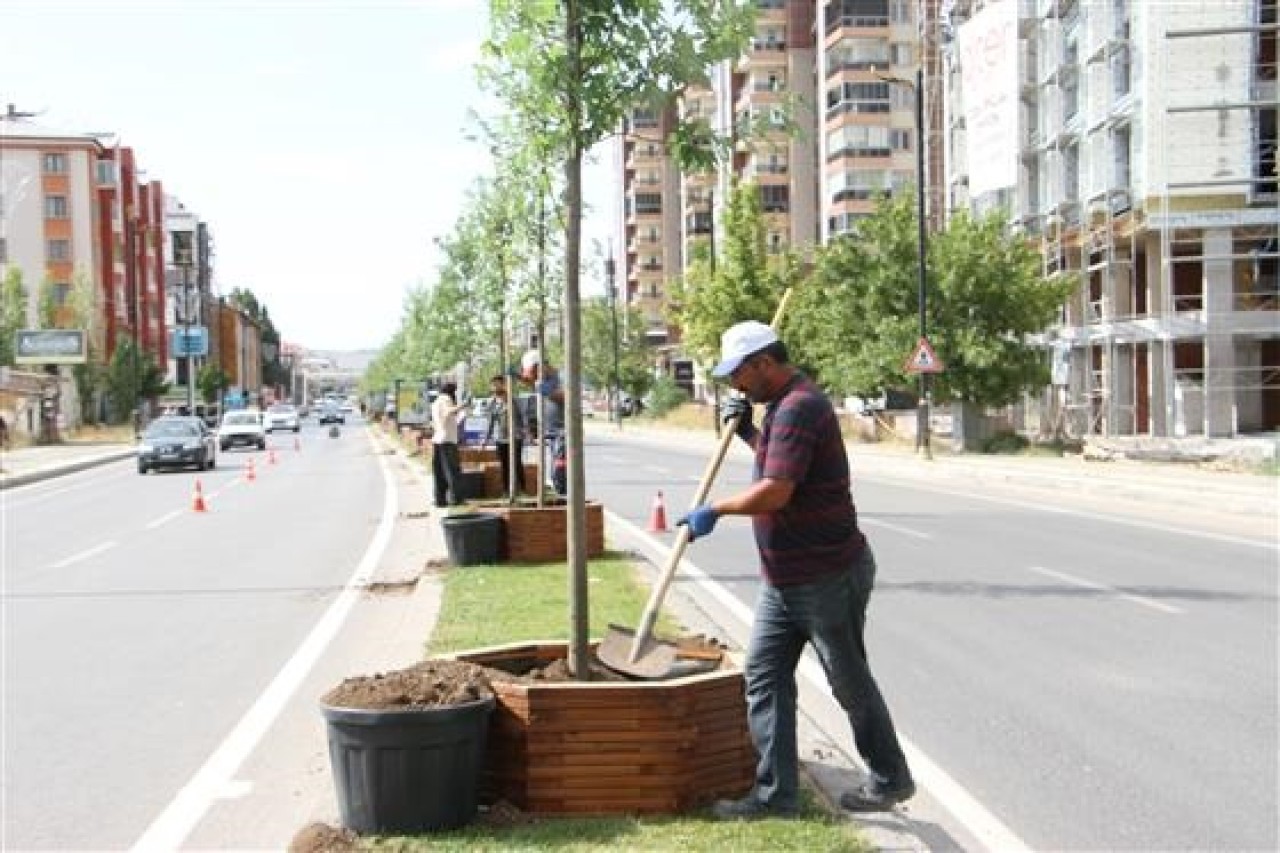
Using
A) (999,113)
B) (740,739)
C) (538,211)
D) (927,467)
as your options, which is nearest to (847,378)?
(927,467)

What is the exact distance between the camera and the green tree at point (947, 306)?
119ft

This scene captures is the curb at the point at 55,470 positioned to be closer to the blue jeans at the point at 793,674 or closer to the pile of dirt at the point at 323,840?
the pile of dirt at the point at 323,840

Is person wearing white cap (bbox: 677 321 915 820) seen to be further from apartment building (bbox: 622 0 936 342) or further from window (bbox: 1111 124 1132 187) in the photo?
apartment building (bbox: 622 0 936 342)

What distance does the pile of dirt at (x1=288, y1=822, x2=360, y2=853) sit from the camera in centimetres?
491

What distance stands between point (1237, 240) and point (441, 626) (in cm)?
3265

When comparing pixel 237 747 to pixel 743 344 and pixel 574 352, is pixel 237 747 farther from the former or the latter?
pixel 743 344

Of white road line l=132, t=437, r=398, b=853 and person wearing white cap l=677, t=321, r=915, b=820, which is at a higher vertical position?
person wearing white cap l=677, t=321, r=915, b=820

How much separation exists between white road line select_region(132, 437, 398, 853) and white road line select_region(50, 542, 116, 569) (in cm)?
510

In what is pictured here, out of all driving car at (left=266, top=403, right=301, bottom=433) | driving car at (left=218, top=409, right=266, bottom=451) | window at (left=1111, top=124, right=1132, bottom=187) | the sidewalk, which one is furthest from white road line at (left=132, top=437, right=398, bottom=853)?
driving car at (left=266, top=403, right=301, bottom=433)

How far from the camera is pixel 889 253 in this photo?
124 ft

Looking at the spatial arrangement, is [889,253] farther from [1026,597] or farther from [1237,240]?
[1026,597]

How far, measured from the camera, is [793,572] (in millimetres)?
5145

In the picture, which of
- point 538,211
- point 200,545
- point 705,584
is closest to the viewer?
point 705,584

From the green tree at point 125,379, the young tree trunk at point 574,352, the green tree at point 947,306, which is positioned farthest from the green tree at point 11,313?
the young tree trunk at point 574,352
